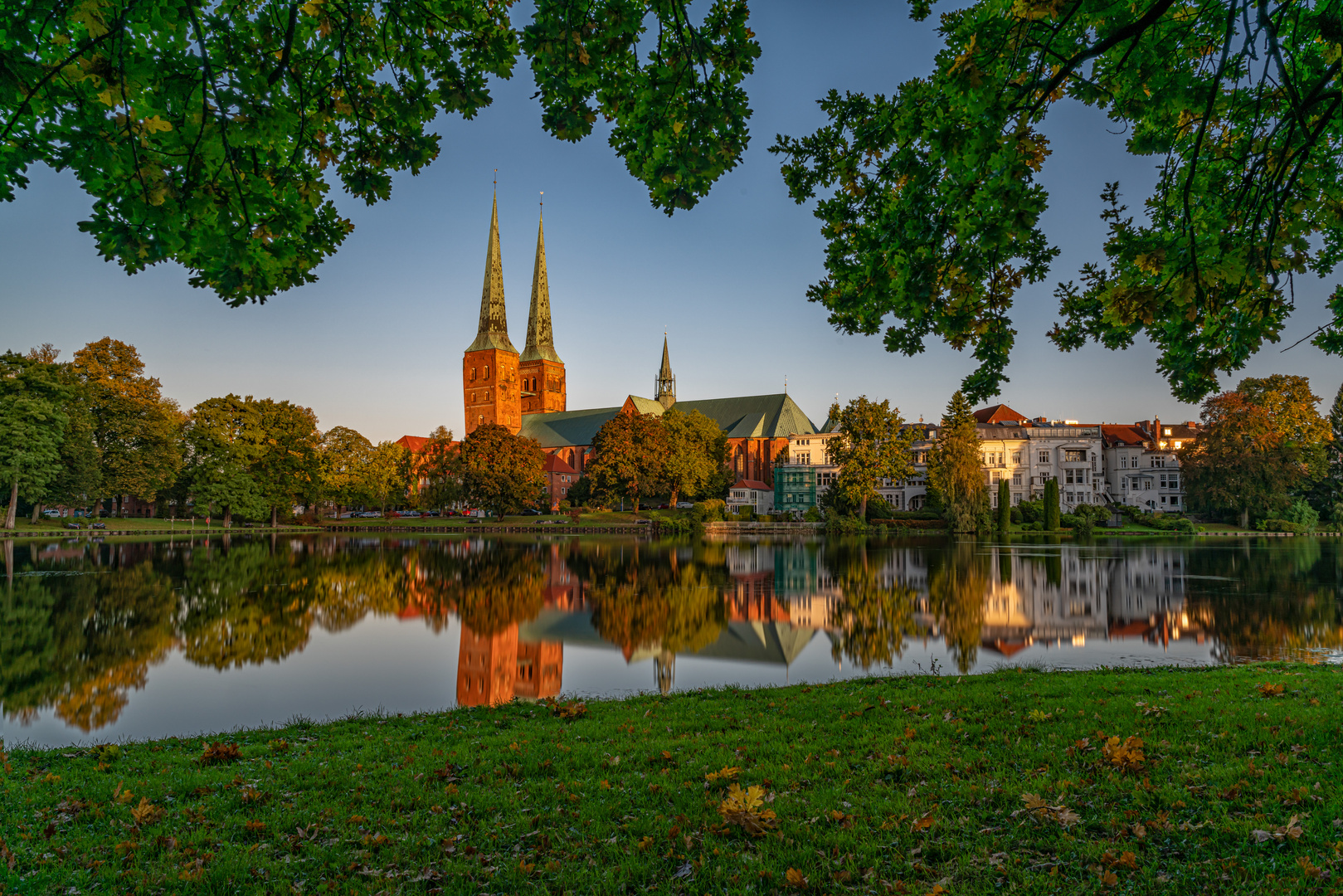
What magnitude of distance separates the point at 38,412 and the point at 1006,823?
5331cm

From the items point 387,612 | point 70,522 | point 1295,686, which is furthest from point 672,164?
point 70,522

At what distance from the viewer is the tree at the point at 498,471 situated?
6231 centimetres

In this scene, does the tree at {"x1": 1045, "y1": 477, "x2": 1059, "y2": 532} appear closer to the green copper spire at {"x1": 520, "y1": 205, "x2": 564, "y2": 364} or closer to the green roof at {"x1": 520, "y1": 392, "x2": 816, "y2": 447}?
the green roof at {"x1": 520, "y1": 392, "x2": 816, "y2": 447}

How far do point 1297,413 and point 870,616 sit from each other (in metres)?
55.7

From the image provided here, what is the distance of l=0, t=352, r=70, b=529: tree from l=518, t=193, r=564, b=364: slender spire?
59.8 m

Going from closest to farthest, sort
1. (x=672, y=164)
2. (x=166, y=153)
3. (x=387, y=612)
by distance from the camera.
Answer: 1. (x=166, y=153)
2. (x=672, y=164)
3. (x=387, y=612)

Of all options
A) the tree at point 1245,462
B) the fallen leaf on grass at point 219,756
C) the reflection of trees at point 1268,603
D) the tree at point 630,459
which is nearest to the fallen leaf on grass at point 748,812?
the fallen leaf on grass at point 219,756

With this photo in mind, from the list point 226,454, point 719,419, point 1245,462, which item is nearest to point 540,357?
point 719,419

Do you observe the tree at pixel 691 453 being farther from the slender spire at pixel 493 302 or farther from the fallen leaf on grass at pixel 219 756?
the fallen leaf on grass at pixel 219 756

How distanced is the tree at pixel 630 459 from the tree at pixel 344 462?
20520 millimetres

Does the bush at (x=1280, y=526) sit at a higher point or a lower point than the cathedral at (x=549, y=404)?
lower

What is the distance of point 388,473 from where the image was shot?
Result: 2687 inches

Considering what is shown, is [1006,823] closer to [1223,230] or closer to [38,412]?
[1223,230]

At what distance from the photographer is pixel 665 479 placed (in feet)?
227
